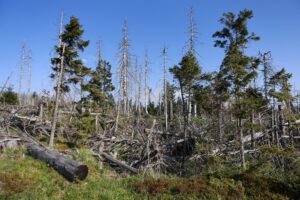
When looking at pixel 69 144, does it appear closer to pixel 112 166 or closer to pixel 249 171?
pixel 112 166

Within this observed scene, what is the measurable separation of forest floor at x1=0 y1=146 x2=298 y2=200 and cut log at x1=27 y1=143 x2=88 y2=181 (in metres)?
0.23

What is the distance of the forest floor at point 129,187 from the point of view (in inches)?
346

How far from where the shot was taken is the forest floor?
8.80 meters

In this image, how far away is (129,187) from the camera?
9.92 meters

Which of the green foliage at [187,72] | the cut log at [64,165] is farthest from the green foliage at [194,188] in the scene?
the green foliage at [187,72]

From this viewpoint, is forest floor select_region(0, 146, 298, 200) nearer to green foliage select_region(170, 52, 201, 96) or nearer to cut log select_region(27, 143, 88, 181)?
cut log select_region(27, 143, 88, 181)

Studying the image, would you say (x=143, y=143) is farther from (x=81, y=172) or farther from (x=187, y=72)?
(x=81, y=172)

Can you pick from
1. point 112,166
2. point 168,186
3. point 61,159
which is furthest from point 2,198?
point 112,166

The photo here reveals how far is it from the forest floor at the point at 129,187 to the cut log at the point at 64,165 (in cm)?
23

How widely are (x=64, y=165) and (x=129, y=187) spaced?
9.80 ft

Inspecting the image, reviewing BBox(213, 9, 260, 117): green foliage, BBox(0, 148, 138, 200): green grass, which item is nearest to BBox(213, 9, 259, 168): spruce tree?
BBox(213, 9, 260, 117): green foliage

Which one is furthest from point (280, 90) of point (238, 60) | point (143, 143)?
point (143, 143)

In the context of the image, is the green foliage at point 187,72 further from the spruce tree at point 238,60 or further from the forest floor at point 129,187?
the forest floor at point 129,187

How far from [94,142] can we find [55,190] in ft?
29.4
